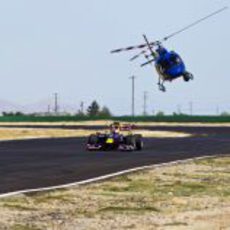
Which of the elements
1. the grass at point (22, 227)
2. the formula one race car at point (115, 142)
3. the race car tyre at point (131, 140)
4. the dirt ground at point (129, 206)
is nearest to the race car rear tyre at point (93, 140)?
the formula one race car at point (115, 142)

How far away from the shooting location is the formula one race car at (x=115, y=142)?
3628 cm

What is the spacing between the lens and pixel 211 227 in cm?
1177

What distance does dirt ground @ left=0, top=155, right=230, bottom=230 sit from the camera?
12.0 metres

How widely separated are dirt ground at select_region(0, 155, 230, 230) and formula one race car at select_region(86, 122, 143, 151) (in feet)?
49.9

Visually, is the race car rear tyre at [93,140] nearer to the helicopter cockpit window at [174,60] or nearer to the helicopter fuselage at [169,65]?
the helicopter fuselage at [169,65]

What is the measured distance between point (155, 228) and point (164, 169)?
12.4 metres

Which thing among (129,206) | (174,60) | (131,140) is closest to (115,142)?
(131,140)

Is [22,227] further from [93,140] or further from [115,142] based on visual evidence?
[93,140]

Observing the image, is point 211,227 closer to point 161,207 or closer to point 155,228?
point 155,228

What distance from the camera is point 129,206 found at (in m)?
14.4

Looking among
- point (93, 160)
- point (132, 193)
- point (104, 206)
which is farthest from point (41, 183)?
point (93, 160)

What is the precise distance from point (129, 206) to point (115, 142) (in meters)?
22.1

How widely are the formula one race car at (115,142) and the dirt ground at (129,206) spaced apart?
15.2m

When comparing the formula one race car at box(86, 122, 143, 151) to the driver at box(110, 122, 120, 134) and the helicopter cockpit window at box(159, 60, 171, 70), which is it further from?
the helicopter cockpit window at box(159, 60, 171, 70)
